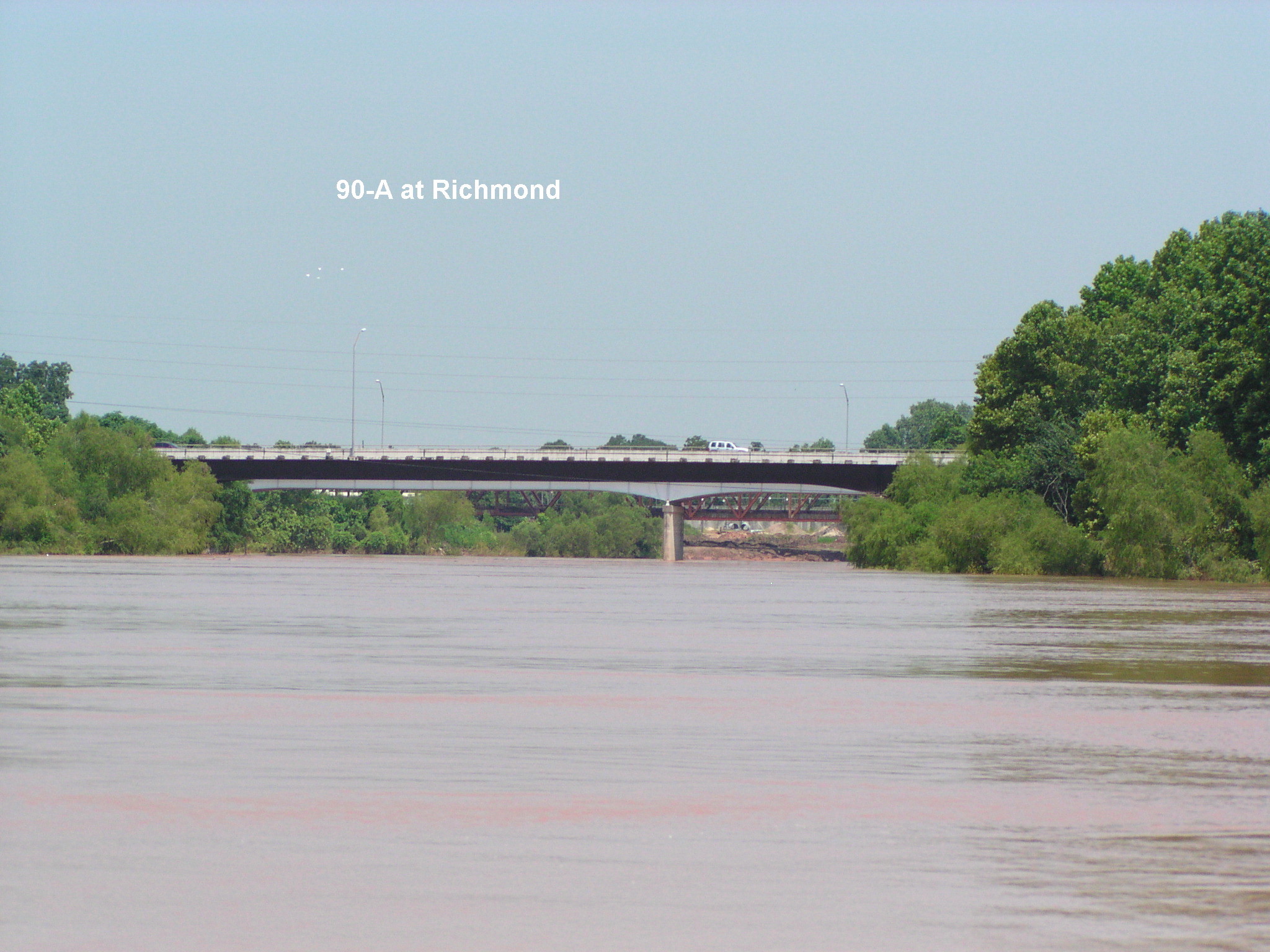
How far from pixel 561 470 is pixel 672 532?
1538 cm

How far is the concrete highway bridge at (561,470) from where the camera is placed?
147125 mm

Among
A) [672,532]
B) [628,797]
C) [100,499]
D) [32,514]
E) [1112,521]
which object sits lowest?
[628,797]

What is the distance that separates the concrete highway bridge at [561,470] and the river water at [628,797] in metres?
116

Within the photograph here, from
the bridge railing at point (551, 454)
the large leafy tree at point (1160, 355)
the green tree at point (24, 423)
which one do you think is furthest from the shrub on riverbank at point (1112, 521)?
the green tree at point (24, 423)

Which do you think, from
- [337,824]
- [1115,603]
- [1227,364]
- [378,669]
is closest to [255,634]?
[378,669]

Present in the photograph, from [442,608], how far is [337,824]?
37582 millimetres

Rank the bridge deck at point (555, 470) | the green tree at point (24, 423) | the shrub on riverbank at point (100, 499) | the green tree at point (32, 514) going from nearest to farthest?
the green tree at point (32, 514) < the shrub on riverbank at point (100, 499) < the green tree at point (24, 423) < the bridge deck at point (555, 470)

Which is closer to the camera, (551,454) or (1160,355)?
(1160,355)

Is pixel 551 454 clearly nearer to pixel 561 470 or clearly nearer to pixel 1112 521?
pixel 561 470

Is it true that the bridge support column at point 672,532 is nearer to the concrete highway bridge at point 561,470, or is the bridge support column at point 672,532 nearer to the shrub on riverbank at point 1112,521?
the concrete highway bridge at point 561,470

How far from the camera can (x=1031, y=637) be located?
35.4 metres

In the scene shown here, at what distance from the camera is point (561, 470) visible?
151625mm

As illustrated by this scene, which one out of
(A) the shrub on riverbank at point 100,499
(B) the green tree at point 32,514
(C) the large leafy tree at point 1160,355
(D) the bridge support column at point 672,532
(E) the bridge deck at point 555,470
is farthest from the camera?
(D) the bridge support column at point 672,532

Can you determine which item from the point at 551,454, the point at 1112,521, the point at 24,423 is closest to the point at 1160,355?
the point at 1112,521
